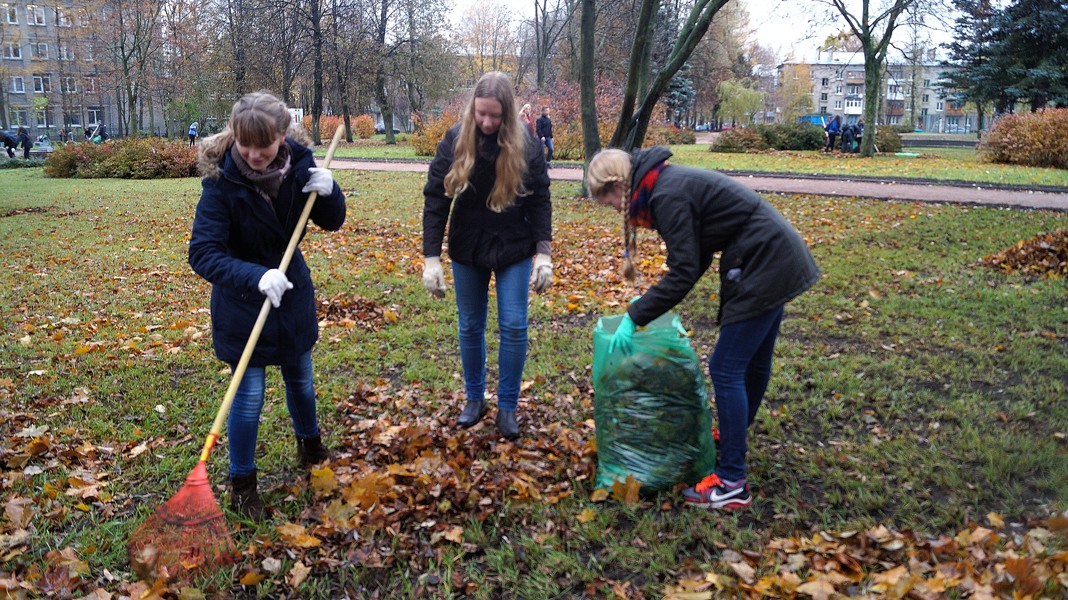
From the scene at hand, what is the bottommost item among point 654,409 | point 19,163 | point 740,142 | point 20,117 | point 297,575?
point 297,575

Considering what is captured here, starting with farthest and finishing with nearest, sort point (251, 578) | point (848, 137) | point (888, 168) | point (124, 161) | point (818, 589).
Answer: point (848, 137), point (124, 161), point (888, 168), point (251, 578), point (818, 589)

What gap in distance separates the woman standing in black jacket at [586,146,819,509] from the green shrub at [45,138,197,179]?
20825mm

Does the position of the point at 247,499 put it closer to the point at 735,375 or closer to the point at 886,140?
the point at 735,375

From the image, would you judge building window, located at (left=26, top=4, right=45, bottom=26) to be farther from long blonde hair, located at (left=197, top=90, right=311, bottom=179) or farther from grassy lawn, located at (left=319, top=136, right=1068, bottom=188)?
long blonde hair, located at (left=197, top=90, right=311, bottom=179)

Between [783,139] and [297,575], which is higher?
[783,139]

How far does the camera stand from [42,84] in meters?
57.8

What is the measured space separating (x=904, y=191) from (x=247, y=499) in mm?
12993

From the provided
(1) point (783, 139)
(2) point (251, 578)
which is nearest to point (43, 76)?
(1) point (783, 139)

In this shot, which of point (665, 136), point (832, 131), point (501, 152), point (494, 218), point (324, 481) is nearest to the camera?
point (324, 481)

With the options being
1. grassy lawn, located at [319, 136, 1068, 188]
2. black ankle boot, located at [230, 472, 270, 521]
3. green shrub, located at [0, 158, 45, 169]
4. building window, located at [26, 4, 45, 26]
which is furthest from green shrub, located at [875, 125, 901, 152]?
building window, located at [26, 4, 45, 26]

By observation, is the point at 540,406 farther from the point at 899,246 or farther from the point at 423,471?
the point at 899,246

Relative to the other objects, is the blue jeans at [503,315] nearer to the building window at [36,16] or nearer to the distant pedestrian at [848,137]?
the distant pedestrian at [848,137]

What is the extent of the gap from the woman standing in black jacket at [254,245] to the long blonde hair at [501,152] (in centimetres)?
58

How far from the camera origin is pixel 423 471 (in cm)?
344
